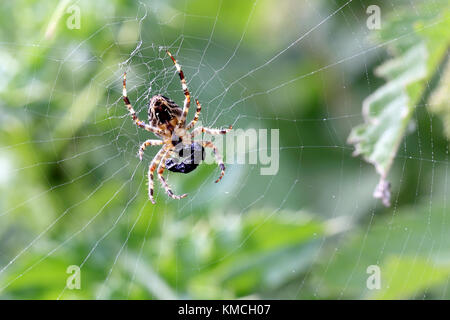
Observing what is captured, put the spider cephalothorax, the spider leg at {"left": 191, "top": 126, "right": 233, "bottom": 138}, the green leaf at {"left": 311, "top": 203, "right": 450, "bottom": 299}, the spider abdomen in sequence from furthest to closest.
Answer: the spider leg at {"left": 191, "top": 126, "right": 233, "bottom": 138}
the spider cephalothorax
the spider abdomen
the green leaf at {"left": 311, "top": 203, "right": 450, "bottom": 299}

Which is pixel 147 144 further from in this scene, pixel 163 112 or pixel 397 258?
pixel 397 258

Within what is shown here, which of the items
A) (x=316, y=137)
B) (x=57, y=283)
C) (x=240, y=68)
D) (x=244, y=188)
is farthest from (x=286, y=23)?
(x=57, y=283)

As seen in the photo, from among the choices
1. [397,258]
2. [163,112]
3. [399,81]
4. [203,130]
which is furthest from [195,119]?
[397,258]

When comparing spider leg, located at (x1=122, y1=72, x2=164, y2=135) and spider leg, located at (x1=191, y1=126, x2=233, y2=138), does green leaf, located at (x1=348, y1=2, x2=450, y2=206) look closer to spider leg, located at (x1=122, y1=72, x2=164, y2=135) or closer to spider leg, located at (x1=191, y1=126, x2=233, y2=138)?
spider leg, located at (x1=191, y1=126, x2=233, y2=138)

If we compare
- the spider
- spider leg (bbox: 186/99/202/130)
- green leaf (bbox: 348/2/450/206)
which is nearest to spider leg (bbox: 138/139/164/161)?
the spider

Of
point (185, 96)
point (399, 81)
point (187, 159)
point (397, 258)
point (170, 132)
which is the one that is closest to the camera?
point (399, 81)
